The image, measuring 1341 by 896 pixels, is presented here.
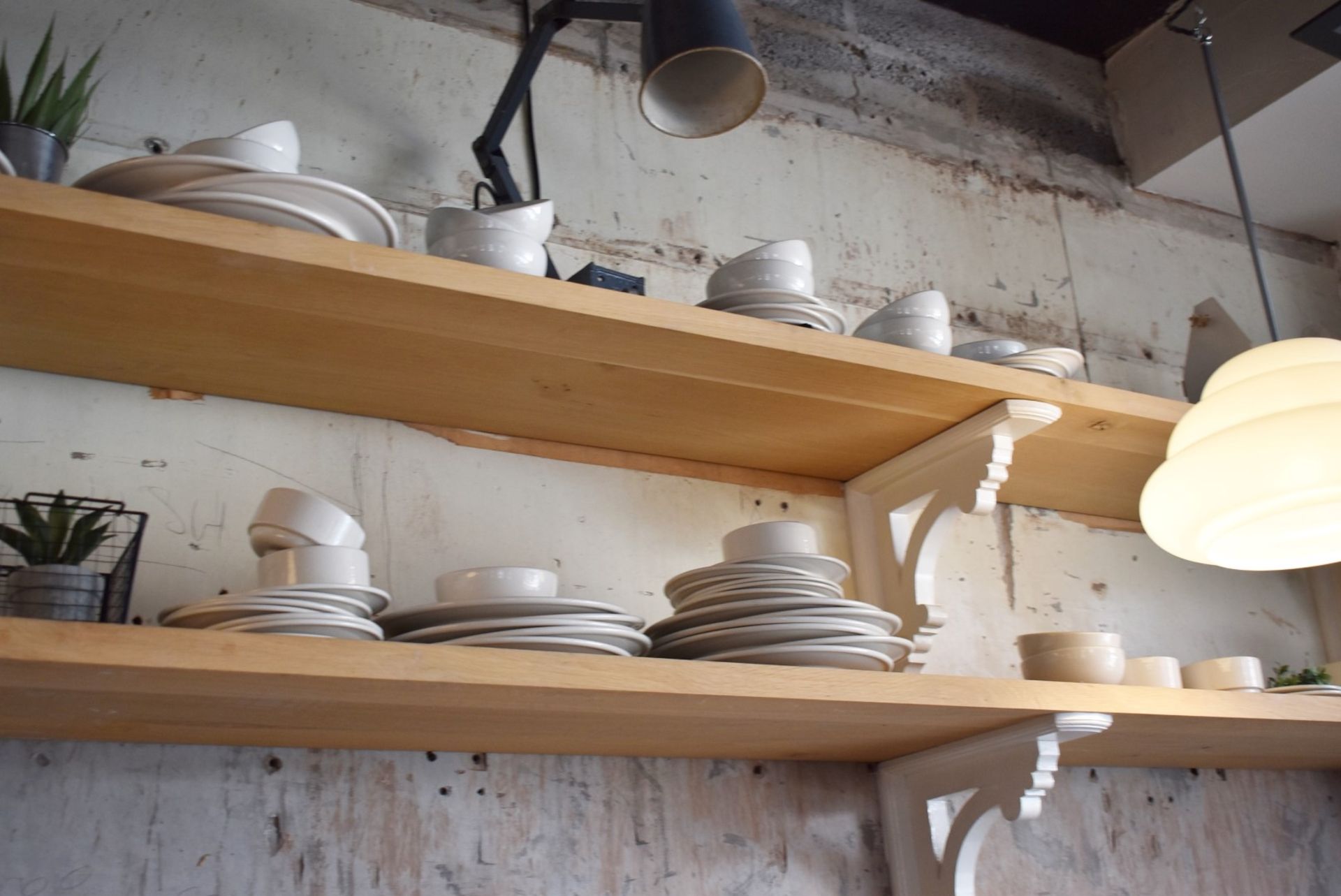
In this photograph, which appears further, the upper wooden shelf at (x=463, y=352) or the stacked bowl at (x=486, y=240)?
the stacked bowl at (x=486, y=240)

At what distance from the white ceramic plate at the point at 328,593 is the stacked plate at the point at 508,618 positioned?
40 mm

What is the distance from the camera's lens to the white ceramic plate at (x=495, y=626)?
3.51 feet

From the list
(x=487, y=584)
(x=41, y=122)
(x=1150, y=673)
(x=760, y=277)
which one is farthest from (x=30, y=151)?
(x=1150, y=673)

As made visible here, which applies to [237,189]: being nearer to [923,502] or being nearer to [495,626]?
[495,626]

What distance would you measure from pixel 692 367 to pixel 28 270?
650mm

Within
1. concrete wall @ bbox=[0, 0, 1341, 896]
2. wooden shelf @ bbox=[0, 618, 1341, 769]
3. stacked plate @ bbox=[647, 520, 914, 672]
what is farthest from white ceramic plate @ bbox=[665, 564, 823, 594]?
concrete wall @ bbox=[0, 0, 1341, 896]

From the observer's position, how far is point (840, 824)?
151 centimetres

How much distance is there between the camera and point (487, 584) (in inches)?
43.7

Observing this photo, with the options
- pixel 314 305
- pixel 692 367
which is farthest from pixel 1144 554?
pixel 314 305

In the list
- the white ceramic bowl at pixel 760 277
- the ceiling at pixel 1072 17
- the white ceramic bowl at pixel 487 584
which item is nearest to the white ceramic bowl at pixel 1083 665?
the white ceramic bowl at pixel 760 277

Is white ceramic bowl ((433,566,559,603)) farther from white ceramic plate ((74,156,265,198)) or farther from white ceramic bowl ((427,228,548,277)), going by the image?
white ceramic plate ((74,156,265,198))

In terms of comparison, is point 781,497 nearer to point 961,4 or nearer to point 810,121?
point 810,121

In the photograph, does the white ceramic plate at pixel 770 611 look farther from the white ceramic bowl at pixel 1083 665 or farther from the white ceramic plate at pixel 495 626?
the white ceramic bowl at pixel 1083 665

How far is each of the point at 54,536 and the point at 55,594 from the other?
0.08 m
